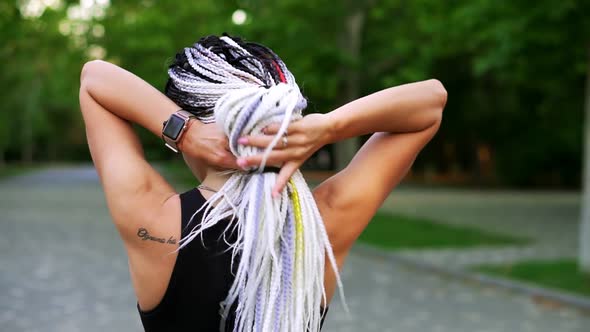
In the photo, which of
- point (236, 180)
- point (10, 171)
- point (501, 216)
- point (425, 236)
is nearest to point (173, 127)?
point (236, 180)

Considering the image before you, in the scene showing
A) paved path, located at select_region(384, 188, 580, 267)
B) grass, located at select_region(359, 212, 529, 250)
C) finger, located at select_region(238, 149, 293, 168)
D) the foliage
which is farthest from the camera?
grass, located at select_region(359, 212, 529, 250)

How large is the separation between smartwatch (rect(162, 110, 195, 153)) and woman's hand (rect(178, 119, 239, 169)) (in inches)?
0.4

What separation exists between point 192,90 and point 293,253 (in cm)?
40

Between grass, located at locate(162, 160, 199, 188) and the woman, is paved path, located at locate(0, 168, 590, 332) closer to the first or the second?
the woman

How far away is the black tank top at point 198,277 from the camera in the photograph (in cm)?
166

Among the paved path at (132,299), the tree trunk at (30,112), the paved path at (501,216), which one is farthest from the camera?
the tree trunk at (30,112)

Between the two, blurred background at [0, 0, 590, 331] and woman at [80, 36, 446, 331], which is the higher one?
woman at [80, 36, 446, 331]

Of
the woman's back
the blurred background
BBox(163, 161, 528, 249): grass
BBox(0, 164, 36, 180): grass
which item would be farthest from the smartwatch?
BBox(0, 164, 36, 180): grass

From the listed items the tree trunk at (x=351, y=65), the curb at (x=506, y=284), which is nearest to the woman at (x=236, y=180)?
the curb at (x=506, y=284)

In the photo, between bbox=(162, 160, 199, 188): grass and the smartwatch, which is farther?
bbox=(162, 160, 199, 188): grass

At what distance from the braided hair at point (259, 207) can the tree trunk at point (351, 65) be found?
17.6m

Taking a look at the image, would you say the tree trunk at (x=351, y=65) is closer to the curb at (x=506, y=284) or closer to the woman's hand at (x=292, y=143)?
the curb at (x=506, y=284)

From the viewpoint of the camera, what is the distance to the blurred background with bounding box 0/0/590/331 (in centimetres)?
879

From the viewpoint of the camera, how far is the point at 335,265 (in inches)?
65.9
